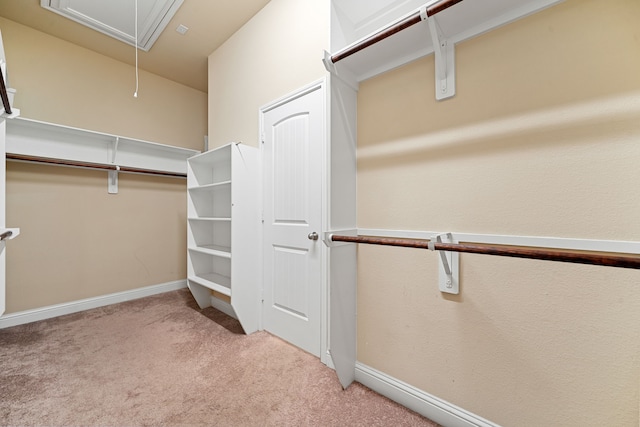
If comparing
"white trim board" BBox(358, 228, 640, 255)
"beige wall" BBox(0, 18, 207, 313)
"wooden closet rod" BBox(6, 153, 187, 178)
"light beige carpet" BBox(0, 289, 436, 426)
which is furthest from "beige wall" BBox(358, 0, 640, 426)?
"beige wall" BBox(0, 18, 207, 313)

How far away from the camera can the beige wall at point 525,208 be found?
90 cm

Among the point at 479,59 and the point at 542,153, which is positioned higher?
the point at 479,59

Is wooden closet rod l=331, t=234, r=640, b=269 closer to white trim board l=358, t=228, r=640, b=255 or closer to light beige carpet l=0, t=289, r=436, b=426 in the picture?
white trim board l=358, t=228, r=640, b=255

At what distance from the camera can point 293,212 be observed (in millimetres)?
1994

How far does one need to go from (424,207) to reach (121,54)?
3.64m

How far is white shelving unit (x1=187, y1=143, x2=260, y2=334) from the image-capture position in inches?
84.8

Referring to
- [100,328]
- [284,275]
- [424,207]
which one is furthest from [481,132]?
[100,328]

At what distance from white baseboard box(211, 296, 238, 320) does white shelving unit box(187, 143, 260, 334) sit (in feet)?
0.26

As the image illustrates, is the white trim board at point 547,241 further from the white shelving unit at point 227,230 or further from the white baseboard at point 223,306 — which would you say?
the white baseboard at point 223,306

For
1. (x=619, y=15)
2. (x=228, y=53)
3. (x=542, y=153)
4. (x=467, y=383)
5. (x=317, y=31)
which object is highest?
(x=228, y=53)

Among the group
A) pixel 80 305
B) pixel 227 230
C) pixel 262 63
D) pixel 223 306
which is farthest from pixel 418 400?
pixel 80 305

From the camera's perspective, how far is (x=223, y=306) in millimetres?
2641

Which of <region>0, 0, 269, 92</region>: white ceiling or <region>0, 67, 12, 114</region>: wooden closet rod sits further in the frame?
<region>0, 0, 269, 92</region>: white ceiling

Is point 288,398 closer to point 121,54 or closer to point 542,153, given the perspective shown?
point 542,153
